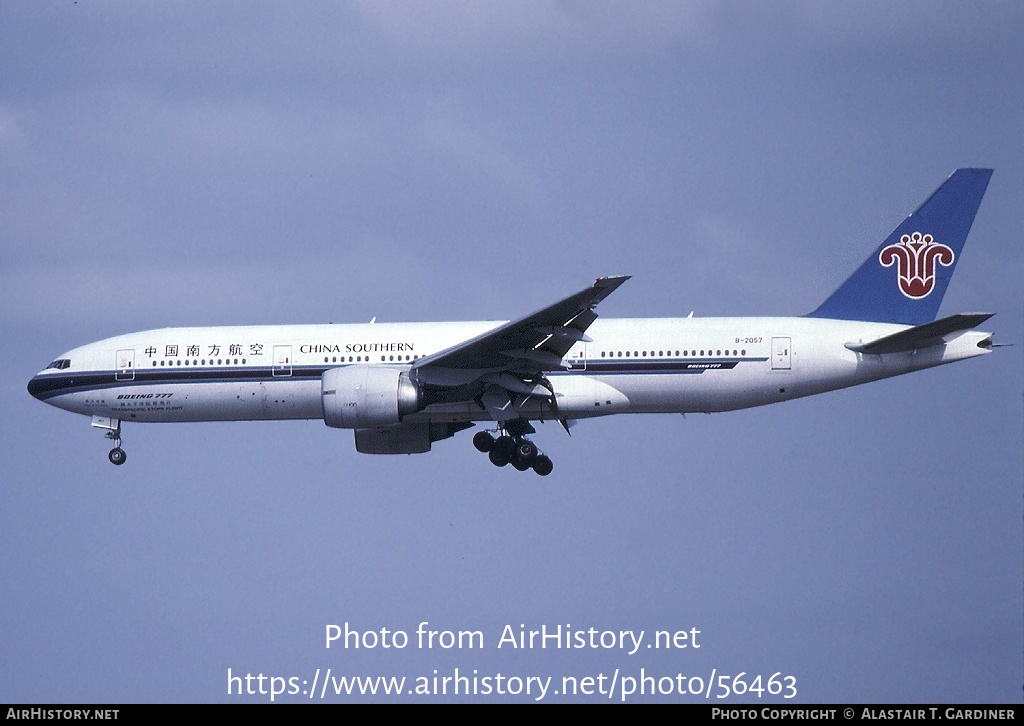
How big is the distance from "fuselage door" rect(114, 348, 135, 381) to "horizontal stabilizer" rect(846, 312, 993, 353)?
674 inches

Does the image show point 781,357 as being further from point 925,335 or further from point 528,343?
point 528,343

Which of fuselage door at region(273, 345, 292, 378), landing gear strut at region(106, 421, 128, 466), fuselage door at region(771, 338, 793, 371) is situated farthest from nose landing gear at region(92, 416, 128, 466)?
fuselage door at region(771, 338, 793, 371)

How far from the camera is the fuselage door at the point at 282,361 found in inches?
1459

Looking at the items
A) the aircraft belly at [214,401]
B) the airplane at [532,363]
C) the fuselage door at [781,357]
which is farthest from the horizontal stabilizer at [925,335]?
the aircraft belly at [214,401]

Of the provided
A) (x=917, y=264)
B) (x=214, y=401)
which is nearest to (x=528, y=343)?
(x=214, y=401)

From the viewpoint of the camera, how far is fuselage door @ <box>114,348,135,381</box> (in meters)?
38.0

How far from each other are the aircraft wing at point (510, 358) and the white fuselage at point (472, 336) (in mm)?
445

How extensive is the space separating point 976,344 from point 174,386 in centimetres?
1877

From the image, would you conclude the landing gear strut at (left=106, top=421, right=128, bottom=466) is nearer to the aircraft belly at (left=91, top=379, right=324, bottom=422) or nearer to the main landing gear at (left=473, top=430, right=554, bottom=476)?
the aircraft belly at (left=91, top=379, right=324, bottom=422)

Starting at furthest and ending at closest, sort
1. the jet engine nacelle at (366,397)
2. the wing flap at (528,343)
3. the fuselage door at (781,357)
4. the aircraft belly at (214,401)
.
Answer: the aircraft belly at (214,401) → the fuselage door at (781,357) → the jet engine nacelle at (366,397) → the wing flap at (528,343)

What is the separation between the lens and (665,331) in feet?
119

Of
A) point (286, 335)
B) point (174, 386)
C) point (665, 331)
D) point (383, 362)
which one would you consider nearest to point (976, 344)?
point (665, 331)

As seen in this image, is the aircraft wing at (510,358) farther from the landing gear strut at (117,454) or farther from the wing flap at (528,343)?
the landing gear strut at (117,454)
